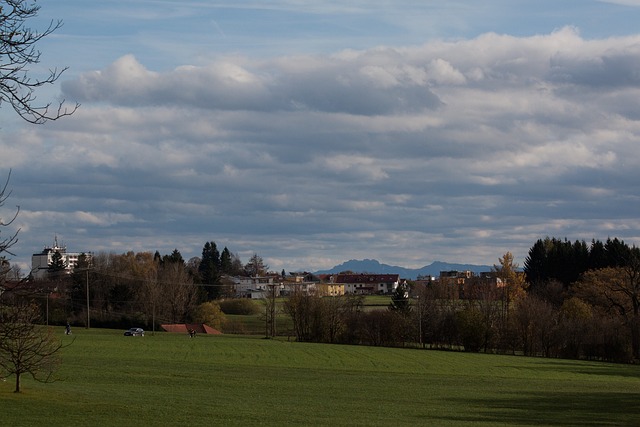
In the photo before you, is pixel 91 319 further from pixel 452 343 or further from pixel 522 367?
pixel 522 367

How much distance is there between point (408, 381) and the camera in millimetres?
59250

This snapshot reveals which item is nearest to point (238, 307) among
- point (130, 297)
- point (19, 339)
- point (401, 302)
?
point (130, 297)

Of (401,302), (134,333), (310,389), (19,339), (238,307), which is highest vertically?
(19,339)

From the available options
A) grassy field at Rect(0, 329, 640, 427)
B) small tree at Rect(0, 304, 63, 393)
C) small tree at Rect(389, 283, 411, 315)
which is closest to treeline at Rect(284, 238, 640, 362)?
small tree at Rect(389, 283, 411, 315)

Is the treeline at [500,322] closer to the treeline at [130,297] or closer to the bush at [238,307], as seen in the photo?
the treeline at [130,297]

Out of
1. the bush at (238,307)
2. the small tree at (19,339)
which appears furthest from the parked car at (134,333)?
the small tree at (19,339)

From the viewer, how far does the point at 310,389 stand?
161 ft

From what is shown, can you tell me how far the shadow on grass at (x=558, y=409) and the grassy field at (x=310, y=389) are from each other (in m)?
0.06

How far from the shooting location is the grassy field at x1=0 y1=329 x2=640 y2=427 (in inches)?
1267

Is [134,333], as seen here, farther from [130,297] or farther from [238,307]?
[238,307]

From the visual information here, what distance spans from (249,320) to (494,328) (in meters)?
56.8

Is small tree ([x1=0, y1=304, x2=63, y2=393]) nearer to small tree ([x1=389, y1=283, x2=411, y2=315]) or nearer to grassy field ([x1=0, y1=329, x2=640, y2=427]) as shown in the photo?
grassy field ([x1=0, y1=329, x2=640, y2=427])

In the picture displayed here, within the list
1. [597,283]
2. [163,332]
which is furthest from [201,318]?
[597,283]

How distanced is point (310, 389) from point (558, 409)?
1421 cm
